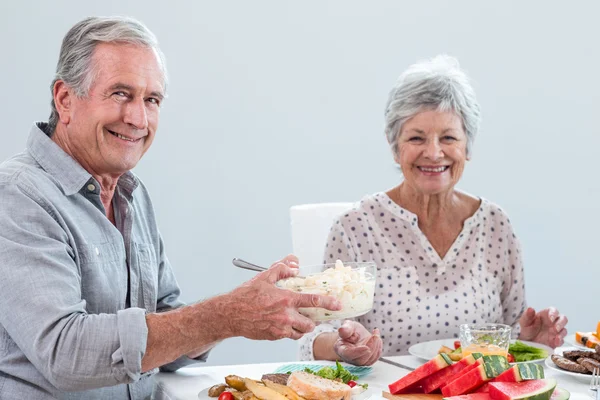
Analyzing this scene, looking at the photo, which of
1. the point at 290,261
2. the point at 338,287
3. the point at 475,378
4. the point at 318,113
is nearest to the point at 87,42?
the point at 290,261

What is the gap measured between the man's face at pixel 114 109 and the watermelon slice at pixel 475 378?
95cm

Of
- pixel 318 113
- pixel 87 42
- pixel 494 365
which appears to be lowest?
pixel 494 365

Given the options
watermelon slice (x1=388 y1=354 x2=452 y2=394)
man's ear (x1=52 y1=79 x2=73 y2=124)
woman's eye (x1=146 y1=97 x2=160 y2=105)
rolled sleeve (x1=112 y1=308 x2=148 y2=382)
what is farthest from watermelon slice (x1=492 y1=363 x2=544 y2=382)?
man's ear (x1=52 y1=79 x2=73 y2=124)

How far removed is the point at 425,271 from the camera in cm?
274

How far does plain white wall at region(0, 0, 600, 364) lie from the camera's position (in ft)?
13.8

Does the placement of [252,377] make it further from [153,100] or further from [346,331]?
[153,100]

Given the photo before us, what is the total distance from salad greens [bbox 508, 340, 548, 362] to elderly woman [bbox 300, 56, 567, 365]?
0.30 m

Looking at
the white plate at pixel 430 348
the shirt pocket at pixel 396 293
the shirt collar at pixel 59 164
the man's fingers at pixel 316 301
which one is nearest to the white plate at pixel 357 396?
the man's fingers at pixel 316 301

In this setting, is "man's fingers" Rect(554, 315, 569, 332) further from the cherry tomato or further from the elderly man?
the cherry tomato

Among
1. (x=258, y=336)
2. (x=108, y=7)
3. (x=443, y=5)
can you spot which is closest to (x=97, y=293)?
(x=258, y=336)

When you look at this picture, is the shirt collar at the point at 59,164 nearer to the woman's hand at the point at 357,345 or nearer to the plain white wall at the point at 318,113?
the woman's hand at the point at 357,345

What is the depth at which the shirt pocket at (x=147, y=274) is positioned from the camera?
6.86 ft

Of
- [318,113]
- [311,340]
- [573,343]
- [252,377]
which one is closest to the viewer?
[252,377]

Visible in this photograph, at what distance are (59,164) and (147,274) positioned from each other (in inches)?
14.8
